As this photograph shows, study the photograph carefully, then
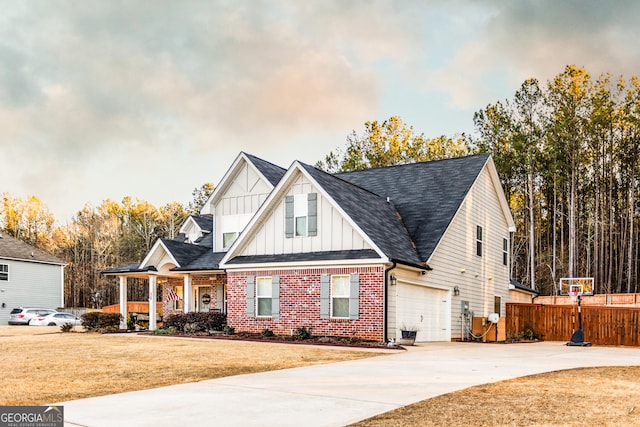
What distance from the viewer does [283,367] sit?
39.9ft

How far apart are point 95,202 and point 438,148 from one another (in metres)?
37.2

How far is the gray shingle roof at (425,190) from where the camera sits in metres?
22.5

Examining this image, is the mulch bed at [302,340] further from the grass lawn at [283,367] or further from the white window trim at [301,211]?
the white window trim at [301,211]

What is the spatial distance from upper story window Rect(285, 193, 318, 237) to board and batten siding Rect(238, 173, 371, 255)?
0.44ft

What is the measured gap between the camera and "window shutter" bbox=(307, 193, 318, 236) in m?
21.0

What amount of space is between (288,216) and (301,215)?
561 millimetres

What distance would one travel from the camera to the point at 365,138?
49469 millimetres

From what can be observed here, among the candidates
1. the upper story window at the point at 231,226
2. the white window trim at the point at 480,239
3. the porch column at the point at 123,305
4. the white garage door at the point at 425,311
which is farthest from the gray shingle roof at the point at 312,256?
the white window trim at the point at 480,239

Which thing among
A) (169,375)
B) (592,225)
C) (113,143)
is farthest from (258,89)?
(592,225)

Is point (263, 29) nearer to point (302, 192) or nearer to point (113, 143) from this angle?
point (302, 192)

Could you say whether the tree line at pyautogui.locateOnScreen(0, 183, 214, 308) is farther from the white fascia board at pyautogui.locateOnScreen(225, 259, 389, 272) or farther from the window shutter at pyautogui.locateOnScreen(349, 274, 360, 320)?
the window shutter at pyautogui.locateOnScreen(349, 274, 360, 320)

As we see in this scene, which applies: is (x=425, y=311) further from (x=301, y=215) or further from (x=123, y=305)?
(x=123, y=305)

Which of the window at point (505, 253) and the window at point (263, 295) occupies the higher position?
the window at point (505, 253)

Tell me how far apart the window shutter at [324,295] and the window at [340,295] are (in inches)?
6.2
